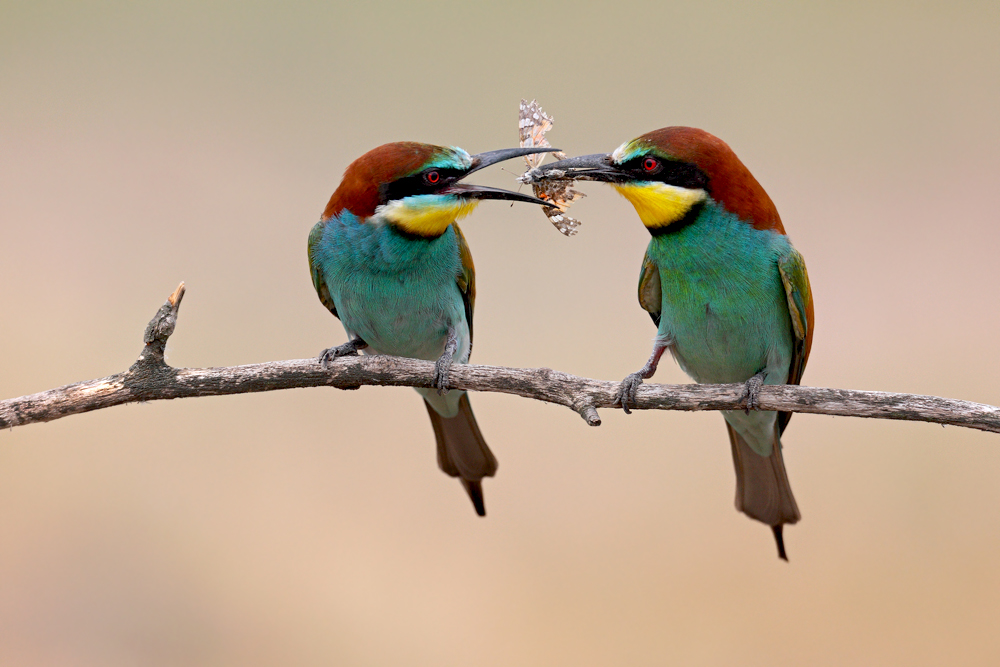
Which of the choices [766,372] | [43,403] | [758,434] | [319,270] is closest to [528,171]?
[319,270]

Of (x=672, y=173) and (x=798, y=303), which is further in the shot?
(x=798, y=303)

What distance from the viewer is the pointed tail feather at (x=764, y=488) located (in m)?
2.05

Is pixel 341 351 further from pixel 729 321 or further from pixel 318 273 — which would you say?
pixel 729 321

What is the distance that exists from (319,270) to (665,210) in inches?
32.1

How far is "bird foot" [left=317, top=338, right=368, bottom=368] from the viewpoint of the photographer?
5.92 ft

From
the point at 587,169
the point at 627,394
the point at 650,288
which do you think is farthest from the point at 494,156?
the point at 627,394

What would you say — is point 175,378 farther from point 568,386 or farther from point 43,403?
point 568,386

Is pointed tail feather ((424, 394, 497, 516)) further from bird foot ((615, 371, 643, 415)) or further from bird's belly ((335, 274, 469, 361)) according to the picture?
bird foot ((615, 371, 643, 415))

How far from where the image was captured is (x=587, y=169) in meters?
1.71

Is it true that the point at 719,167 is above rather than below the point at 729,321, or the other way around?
above

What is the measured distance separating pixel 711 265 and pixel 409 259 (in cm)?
65

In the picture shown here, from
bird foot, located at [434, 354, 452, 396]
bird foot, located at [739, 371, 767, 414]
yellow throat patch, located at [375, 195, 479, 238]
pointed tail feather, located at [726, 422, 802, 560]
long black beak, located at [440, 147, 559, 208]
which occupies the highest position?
long black beak, located at [440, 147, 559, 208]

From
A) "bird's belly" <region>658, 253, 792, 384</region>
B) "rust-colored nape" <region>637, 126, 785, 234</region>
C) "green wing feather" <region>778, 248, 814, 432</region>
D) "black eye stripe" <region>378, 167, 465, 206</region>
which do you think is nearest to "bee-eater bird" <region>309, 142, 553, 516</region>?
"black eye stripe" <region>378, 167, 465, 206</region>

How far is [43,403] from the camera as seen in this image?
64.8 inches
